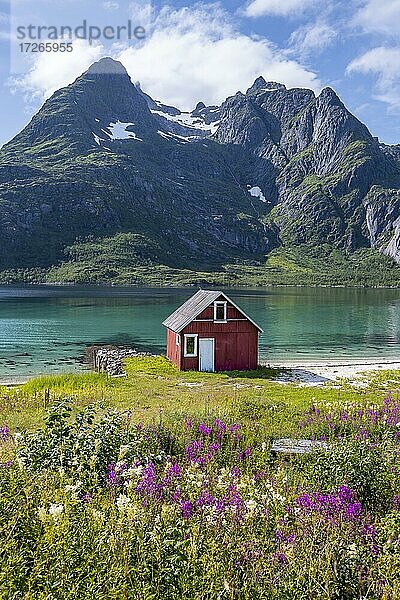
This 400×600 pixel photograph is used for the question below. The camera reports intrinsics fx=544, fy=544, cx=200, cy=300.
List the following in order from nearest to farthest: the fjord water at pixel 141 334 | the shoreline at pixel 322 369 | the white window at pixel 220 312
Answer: the shoreline at pixel 322 369, the white window at pixel 220 312, the fjord water at pixel 141 334

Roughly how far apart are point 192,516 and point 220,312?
3259 centimetres

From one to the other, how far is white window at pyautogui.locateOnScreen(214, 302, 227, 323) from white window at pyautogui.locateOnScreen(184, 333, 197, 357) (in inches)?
82.5

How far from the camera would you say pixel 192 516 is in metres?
8.87

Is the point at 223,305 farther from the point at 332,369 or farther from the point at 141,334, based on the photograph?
the point at 141,334

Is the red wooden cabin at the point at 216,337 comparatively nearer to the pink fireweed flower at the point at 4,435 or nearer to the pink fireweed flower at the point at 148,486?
the pink fireweed flower at the point at 4,435

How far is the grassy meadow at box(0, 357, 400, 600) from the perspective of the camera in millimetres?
7000

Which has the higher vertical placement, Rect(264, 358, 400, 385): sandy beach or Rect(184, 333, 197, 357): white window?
Rect(184, 333, 197, 357): white window

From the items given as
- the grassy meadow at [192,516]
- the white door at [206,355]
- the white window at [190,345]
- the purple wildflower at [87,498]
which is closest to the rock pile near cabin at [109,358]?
the white window at [190,345]

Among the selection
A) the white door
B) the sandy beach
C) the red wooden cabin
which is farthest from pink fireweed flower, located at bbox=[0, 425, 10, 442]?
the white door

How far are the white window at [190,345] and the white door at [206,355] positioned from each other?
455 millimetres

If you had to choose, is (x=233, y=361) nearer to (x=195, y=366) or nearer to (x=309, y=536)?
(x=195, y=366)

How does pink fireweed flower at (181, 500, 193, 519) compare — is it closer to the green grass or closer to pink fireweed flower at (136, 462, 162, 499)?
pink fireweed flower at (136, 462, 162, 499)

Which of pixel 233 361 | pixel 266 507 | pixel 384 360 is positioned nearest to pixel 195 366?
pixel 233 361

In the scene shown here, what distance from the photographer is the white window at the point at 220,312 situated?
41.2 metres
